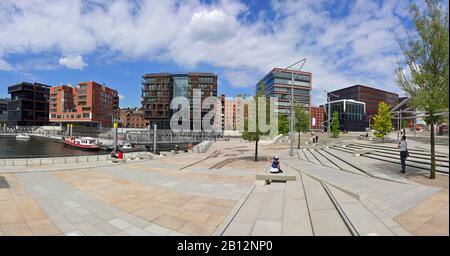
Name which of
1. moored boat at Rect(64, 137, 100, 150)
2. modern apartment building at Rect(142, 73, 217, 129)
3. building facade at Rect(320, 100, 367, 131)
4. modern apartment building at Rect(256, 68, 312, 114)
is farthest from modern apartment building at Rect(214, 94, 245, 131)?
moored boat at Rect(64, 137, 100, 150)

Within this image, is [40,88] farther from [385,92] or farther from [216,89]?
[385,92]

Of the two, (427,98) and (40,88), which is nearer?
(427,98)

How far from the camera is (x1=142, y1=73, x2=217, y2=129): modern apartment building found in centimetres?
9012

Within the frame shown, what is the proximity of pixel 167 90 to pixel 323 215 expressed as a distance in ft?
301

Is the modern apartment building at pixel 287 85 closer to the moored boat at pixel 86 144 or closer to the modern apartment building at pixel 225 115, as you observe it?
the modern apartment building at pixel 225 115

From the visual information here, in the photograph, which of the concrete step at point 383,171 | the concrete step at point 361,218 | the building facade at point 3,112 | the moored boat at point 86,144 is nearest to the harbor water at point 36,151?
the moored boat at point 86,144

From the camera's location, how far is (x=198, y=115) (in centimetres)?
8675

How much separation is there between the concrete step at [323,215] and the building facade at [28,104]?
151m

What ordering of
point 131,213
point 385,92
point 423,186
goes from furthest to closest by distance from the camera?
Result: point 385,92
point 423,186
point 131,213

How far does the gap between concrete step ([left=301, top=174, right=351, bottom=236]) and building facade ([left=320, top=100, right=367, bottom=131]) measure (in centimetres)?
9414

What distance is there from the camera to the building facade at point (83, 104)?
3853 inches
